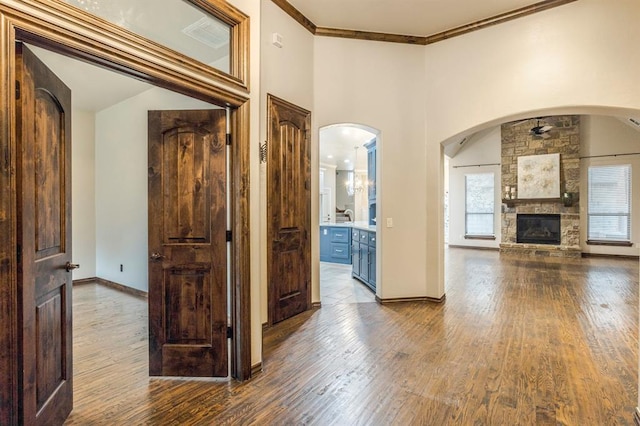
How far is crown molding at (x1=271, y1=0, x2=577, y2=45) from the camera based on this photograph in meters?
4.02

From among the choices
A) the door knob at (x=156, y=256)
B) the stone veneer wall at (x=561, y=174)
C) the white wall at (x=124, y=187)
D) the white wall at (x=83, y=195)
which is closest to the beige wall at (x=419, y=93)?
the door knob at (x=156, y=256)

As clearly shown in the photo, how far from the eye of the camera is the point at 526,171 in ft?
33.9

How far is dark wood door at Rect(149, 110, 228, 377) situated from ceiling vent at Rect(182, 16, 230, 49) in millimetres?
694

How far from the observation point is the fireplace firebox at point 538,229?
9.91 m

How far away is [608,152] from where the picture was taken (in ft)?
30.7

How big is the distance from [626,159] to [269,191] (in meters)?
10.6

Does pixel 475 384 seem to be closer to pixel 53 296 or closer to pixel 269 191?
pixel 269 191

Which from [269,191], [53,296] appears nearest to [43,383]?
[53,296]

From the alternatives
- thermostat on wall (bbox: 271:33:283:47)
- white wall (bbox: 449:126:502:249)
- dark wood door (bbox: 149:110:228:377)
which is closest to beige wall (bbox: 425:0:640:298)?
thermostat on wall (bbox: 271:33:283:47)

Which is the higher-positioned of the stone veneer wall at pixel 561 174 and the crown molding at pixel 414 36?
the crown molding at pixel 414 36

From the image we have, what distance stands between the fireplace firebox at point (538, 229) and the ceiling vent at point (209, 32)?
422 inches

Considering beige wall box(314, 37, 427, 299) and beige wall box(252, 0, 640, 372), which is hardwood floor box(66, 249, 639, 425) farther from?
beige wall box(252, 0, 640, 372)

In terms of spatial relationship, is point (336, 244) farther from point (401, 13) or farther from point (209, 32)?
point (209, 32)

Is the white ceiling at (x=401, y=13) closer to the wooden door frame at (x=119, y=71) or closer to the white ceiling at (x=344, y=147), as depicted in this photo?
the white ceiling at (x=344, y=147)
